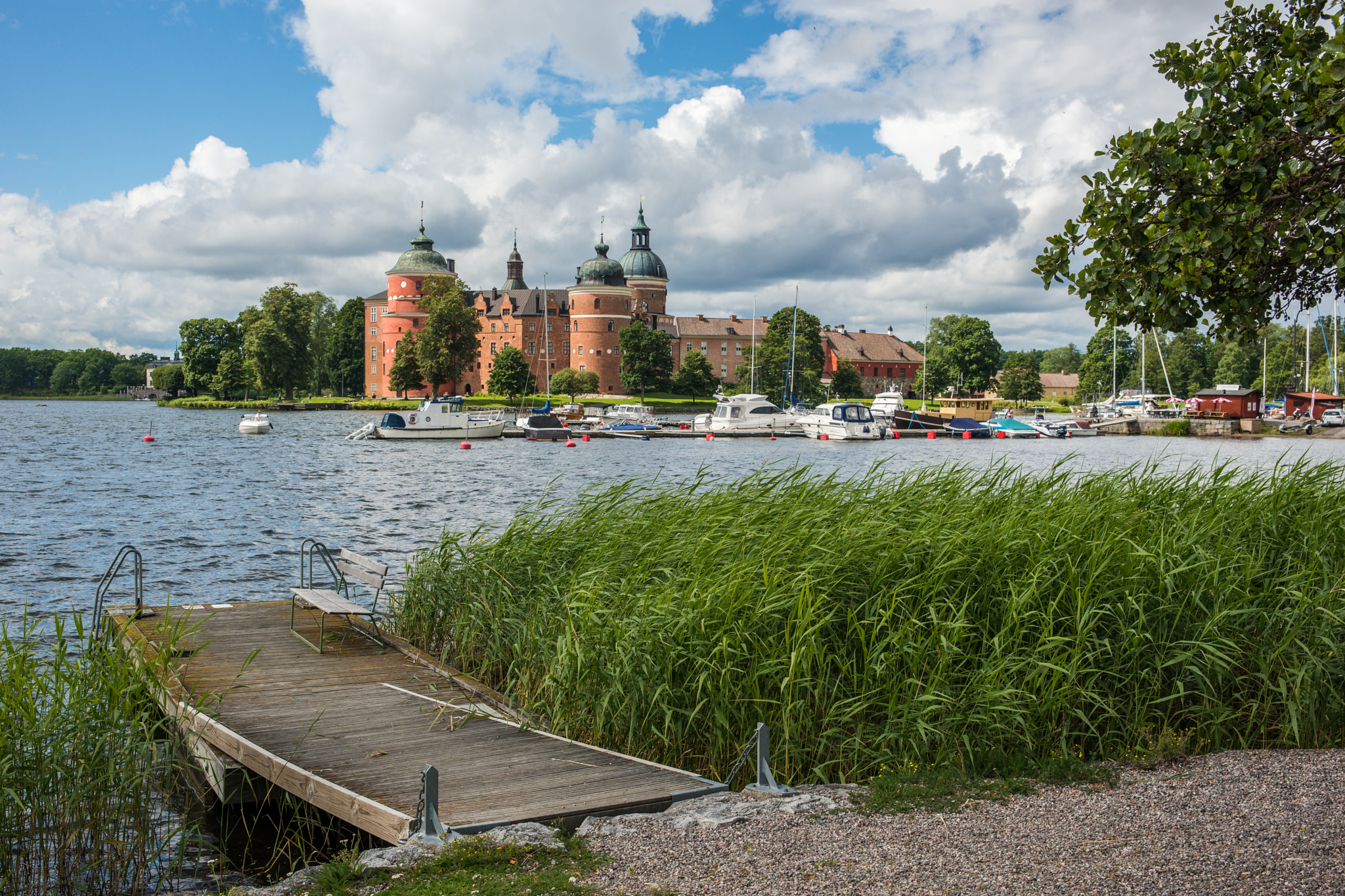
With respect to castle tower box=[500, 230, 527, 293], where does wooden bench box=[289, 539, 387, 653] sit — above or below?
below

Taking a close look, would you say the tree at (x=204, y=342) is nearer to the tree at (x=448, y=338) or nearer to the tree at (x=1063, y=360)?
the tree at (x=448, y=338)

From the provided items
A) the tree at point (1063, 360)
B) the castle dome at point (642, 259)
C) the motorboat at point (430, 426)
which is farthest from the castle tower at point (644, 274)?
the tree at point (1063, 360)

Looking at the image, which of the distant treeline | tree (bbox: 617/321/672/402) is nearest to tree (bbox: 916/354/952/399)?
tree (bbox: 617/321/672/402)

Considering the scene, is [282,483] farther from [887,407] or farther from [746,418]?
[887,407]

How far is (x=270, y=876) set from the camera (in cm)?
509

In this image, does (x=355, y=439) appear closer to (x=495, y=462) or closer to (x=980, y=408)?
(x=495, y=462)

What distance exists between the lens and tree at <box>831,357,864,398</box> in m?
97.8

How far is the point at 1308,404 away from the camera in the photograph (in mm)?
69625

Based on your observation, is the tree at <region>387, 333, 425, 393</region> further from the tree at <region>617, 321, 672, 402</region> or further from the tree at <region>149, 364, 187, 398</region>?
the tree at <region>149, 364, 187, 398</region>

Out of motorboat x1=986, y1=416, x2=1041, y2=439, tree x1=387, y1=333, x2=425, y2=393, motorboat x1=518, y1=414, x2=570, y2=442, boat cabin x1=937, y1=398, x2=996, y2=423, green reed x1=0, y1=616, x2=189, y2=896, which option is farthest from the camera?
tree x1=387, y1=333, x2=425, y2=393

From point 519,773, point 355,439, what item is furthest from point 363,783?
point 355,439

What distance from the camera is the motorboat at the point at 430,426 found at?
50.6 metres

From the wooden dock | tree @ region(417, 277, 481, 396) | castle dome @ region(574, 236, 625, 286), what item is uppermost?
castle dome @ region(574, 236, 625, 286)

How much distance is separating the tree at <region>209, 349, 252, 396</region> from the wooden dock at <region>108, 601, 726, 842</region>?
91776mm
